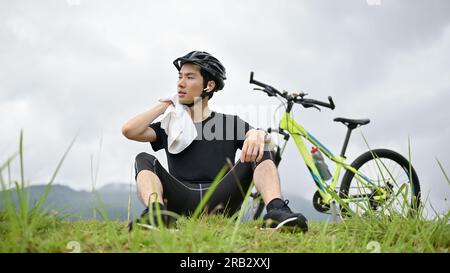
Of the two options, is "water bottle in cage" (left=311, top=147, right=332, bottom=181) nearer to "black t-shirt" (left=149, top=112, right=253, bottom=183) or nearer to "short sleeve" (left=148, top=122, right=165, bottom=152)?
"black t-shirt" (left=149, top=112, right=253, bottom=183)

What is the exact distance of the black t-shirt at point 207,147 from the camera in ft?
9.98

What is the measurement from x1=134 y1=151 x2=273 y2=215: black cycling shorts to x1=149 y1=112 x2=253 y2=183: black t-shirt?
12 cm

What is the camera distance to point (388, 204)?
7.29 feet

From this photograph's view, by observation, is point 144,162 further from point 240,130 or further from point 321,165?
point 321,165

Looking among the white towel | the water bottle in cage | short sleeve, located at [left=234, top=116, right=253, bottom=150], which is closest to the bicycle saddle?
the water bottle in cage

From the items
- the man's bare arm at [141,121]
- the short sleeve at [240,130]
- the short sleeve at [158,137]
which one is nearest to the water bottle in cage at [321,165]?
the short sleeve at [240,130]

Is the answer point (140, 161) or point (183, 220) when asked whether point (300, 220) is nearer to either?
point (183, 220)

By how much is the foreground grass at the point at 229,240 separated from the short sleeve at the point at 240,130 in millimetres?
1102

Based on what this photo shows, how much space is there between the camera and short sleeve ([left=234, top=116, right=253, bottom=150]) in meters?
3.22

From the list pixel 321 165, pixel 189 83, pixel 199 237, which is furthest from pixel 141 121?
pixel 321 165
